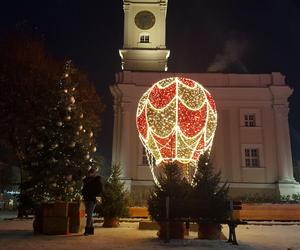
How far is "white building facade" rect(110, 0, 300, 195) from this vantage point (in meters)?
31.8

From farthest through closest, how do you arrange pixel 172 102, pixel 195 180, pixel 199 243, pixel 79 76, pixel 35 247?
1. pixel 79 76
2. pixel 172 102
3. pixel 195 180
4. pixel 199 243
5. pixel 35 247

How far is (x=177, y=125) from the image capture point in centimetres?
1702

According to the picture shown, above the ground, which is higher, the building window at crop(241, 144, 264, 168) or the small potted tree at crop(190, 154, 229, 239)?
the building window at crop(241, 144, 264, 168)

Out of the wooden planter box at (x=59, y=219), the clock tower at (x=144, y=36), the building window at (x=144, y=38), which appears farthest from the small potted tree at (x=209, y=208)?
the building window at (x=144, y=38)

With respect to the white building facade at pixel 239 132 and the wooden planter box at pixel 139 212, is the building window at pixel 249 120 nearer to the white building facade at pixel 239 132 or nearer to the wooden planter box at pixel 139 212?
the white building facade at pixel 239 132

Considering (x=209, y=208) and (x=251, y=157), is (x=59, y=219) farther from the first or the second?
(x=251, y=157)

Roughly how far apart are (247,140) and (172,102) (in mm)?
17440

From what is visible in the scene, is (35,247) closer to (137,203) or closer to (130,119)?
(137,203)

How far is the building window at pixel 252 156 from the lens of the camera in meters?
32.3

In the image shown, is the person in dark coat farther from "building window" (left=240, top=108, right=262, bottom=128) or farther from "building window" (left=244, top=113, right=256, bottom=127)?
"building window" (left=244, top=113, right=256, bottom=127)

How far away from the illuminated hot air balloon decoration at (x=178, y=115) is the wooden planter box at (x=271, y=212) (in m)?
A: 5.25

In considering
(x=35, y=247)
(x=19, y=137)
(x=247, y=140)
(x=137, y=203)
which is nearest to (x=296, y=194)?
(x=247, y=140)

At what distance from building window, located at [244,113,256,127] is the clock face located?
13.5 m

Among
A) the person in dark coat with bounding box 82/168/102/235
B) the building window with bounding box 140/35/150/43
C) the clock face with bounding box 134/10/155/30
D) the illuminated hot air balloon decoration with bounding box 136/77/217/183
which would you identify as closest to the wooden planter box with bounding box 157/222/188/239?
the person in dark coat with bounding box 82/168/102/235
